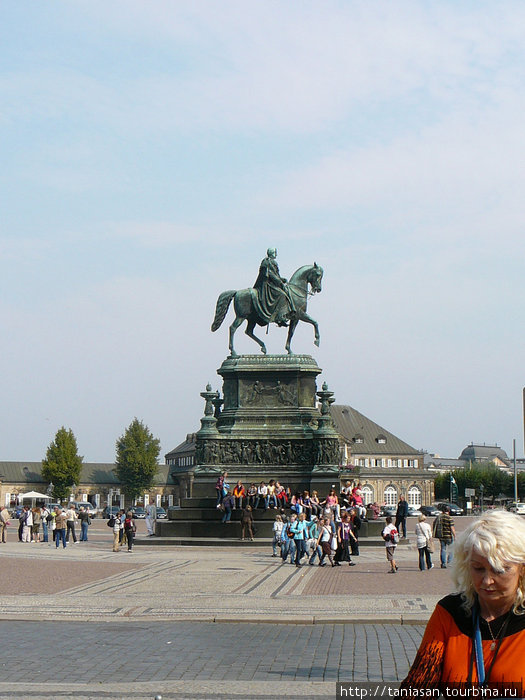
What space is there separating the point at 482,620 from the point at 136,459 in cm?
12869

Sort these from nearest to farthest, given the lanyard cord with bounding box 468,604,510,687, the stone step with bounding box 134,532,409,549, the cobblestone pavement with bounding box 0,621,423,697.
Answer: the lanyard cord with bounding box 468,604,510,687 → the cobblestone pavement with bounding box 0,621,423,697 → the stone step with bounding box 134,532,409,549

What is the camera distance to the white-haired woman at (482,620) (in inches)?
157

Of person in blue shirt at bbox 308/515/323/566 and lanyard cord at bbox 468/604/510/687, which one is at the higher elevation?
lanyard cord at bbox 468/604/510/687

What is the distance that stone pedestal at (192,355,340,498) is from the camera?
132ft

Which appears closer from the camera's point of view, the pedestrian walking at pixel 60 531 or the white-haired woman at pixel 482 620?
the white-haired woman at pixel 482 620

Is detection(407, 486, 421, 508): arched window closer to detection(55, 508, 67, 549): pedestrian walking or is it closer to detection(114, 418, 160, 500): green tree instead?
detection(114, 418, 160, 500): green tree

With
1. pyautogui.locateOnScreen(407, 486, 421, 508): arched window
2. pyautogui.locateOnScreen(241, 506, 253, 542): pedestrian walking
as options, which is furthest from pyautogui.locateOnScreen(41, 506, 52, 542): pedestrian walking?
pyautogui.locateOnScreen(407, 486, 421, 508): arched window

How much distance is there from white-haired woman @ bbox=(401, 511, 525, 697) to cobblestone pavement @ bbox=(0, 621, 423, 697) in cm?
588

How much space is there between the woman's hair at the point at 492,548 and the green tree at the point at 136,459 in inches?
5061

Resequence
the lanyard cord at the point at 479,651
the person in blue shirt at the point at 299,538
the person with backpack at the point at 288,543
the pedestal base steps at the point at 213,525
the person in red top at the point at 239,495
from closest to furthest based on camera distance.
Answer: the lanyard cord at the point at 479,651, the person in blue shirt at the point at 299,538, the person with backpack at the point at 288,543, the pedestal base steps at the point at 213,525, the person in red top at the point at 239,495

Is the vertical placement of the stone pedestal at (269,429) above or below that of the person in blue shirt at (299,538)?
above

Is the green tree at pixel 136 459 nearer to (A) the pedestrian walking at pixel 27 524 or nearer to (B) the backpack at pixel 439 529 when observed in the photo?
(A) the pedestrian walking at pixel 27 524

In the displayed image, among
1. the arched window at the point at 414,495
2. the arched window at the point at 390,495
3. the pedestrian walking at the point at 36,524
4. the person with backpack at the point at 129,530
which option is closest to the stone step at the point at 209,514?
the person with backpack at the point at 129,530

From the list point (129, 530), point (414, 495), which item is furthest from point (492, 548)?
point (414, 495)
